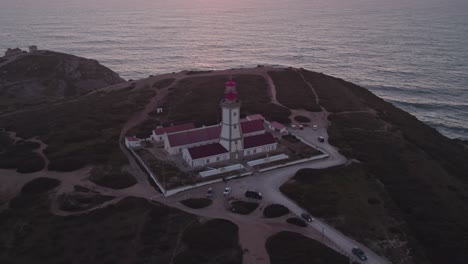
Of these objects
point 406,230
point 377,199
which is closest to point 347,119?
point 377,199

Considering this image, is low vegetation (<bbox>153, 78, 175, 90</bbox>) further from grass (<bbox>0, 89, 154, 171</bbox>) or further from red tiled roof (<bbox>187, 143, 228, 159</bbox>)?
red tiled roof (<bbox>187, 143, 228, 159</bbox>)

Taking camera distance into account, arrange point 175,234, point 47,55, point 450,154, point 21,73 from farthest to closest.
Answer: point 47,55, point 21,73, point 450,154, point 175,234

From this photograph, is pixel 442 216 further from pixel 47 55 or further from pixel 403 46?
pixel 403 46

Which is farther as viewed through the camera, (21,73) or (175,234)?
(21,73)

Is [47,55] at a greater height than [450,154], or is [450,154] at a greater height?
[47,55]

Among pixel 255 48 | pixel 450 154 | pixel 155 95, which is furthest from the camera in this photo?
pixel 255 48

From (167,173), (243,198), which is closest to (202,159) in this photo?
(167,173)

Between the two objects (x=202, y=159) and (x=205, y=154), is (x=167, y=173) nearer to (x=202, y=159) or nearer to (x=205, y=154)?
(x=202, y=159)

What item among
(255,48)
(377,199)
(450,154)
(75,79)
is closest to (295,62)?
(255,48)
